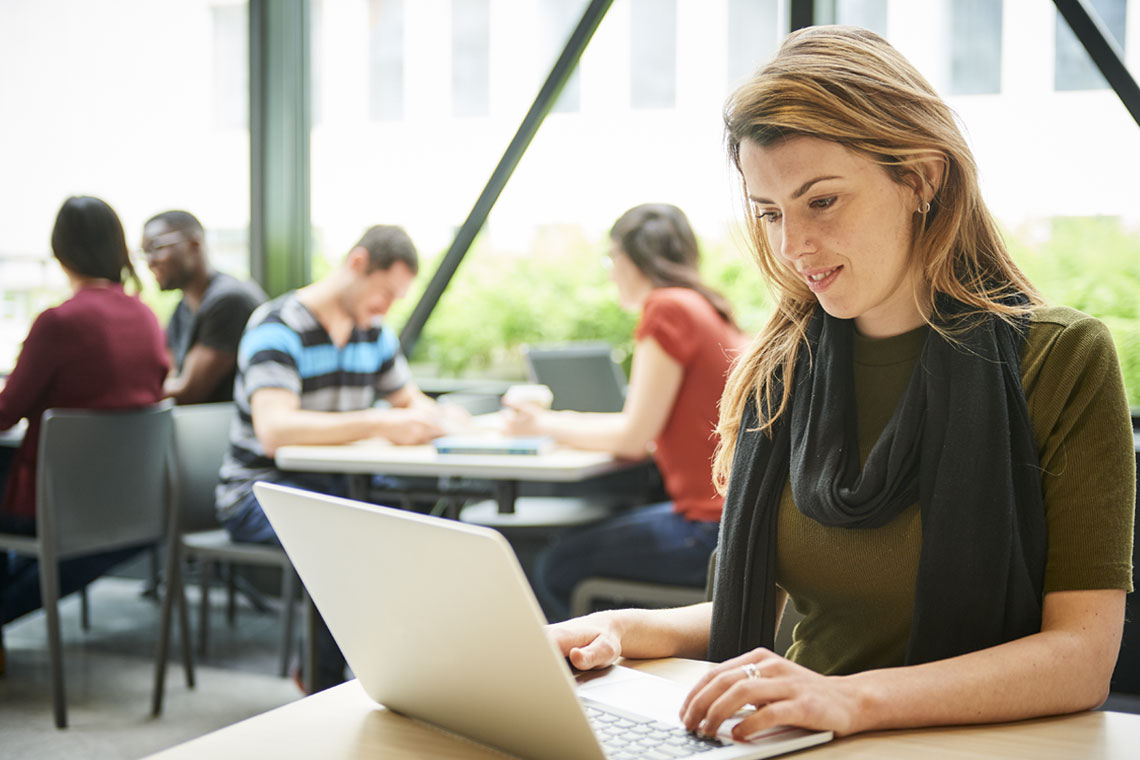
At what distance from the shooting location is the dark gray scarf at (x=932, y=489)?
1.16m

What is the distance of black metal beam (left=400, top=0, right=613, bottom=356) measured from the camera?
4070 mm

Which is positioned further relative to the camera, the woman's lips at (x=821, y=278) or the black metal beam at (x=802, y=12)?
the black metal beam at (x=802, y=12)

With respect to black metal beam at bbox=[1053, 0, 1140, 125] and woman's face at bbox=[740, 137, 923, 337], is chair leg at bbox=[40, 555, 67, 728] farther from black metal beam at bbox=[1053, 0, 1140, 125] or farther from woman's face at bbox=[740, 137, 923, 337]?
black metal beam at bbox=[1053, 0, 1140, 125]

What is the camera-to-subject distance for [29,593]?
347 cm

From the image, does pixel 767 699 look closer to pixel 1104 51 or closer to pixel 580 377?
pixel 580 377

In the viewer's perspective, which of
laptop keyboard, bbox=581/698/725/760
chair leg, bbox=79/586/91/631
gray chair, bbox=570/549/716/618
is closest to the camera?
laptop keyboard, bbox=581/698/725/760

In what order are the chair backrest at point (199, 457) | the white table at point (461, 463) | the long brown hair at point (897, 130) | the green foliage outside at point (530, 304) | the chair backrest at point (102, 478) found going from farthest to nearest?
the green foliage outside at point (530, 304), the chair backrest at point (199, 457), the chair backrest at point (102, 478), the white table at point (461, 463), the long brown hair at point (897, 130)

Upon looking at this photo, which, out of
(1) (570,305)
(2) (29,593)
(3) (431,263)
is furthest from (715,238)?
(2) (29,593)

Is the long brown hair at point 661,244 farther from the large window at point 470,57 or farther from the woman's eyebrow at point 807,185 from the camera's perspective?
the woman's eyebrow at point 807,185

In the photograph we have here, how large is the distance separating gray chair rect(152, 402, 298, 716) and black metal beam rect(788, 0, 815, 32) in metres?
2.24

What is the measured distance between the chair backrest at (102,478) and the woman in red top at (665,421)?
47.7 inches

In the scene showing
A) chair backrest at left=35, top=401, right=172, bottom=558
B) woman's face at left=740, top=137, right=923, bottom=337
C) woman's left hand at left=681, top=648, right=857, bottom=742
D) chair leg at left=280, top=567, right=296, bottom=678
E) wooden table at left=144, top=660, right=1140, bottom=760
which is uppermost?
woman's face at left=740, top=137, right=923, bottom=337

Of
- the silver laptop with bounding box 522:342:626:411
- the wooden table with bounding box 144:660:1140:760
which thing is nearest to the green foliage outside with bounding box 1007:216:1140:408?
the silver laptop with bounding box 522:342:626:411

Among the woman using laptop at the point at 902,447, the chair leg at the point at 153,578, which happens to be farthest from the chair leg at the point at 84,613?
the woman using laptop at the point at 902,447
